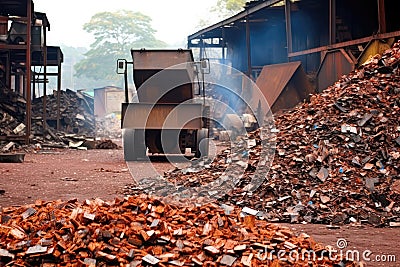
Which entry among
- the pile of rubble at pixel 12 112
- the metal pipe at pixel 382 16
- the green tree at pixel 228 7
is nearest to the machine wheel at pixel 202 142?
the metal pipe at pixel 382 16

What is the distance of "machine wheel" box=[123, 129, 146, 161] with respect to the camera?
14.7 meters

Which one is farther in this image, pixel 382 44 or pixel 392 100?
pixel 382 44

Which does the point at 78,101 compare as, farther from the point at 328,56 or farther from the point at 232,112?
the point at 328,56

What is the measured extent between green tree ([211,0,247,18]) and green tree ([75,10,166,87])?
1383 centimetres

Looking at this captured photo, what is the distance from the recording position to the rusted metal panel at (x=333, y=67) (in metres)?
14.4

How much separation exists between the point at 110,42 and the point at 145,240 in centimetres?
6505

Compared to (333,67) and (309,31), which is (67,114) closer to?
(309,31)

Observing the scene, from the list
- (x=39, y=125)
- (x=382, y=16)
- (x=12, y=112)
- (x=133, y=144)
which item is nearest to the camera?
(x=382, y=16)

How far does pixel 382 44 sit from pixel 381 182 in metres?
6.29

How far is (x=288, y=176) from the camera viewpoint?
8.38 m

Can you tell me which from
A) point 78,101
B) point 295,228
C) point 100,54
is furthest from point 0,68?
point 100,54

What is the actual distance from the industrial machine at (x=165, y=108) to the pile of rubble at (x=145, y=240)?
8.91 metres
